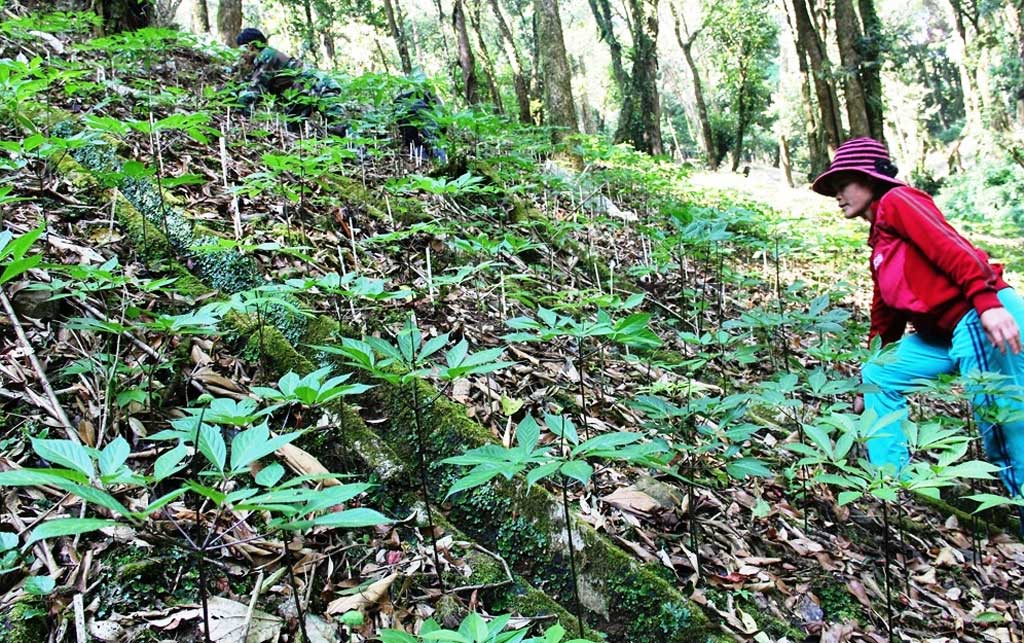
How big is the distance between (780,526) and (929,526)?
41.8 inches

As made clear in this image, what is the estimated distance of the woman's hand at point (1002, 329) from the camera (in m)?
2.64

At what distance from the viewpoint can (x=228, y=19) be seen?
12656 millimetres

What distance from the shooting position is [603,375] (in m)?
3.32

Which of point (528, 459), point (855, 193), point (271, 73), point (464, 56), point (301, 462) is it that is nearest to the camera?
point (528, 459)

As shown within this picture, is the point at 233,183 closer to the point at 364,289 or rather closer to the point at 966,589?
the point at 364,289

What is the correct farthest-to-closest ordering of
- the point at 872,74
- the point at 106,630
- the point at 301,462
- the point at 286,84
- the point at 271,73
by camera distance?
1. the point at 872,74
2. the point at 286,84
3. the point at 271,73
4. the point at 301,462
5. the point at 106,630

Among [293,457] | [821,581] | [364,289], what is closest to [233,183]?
[364,289]

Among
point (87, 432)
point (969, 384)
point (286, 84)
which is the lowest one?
point (969, 384)

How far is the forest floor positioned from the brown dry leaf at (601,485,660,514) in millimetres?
14

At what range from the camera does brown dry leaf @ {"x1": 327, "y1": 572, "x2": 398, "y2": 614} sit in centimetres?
168

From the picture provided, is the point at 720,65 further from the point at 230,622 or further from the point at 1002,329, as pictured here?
the point at 230,622

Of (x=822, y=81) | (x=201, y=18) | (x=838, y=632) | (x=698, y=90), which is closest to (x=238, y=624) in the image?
(x=838, y=632)

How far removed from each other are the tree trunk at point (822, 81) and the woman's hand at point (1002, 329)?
10687 millimetres

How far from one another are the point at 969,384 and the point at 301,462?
2.70m
